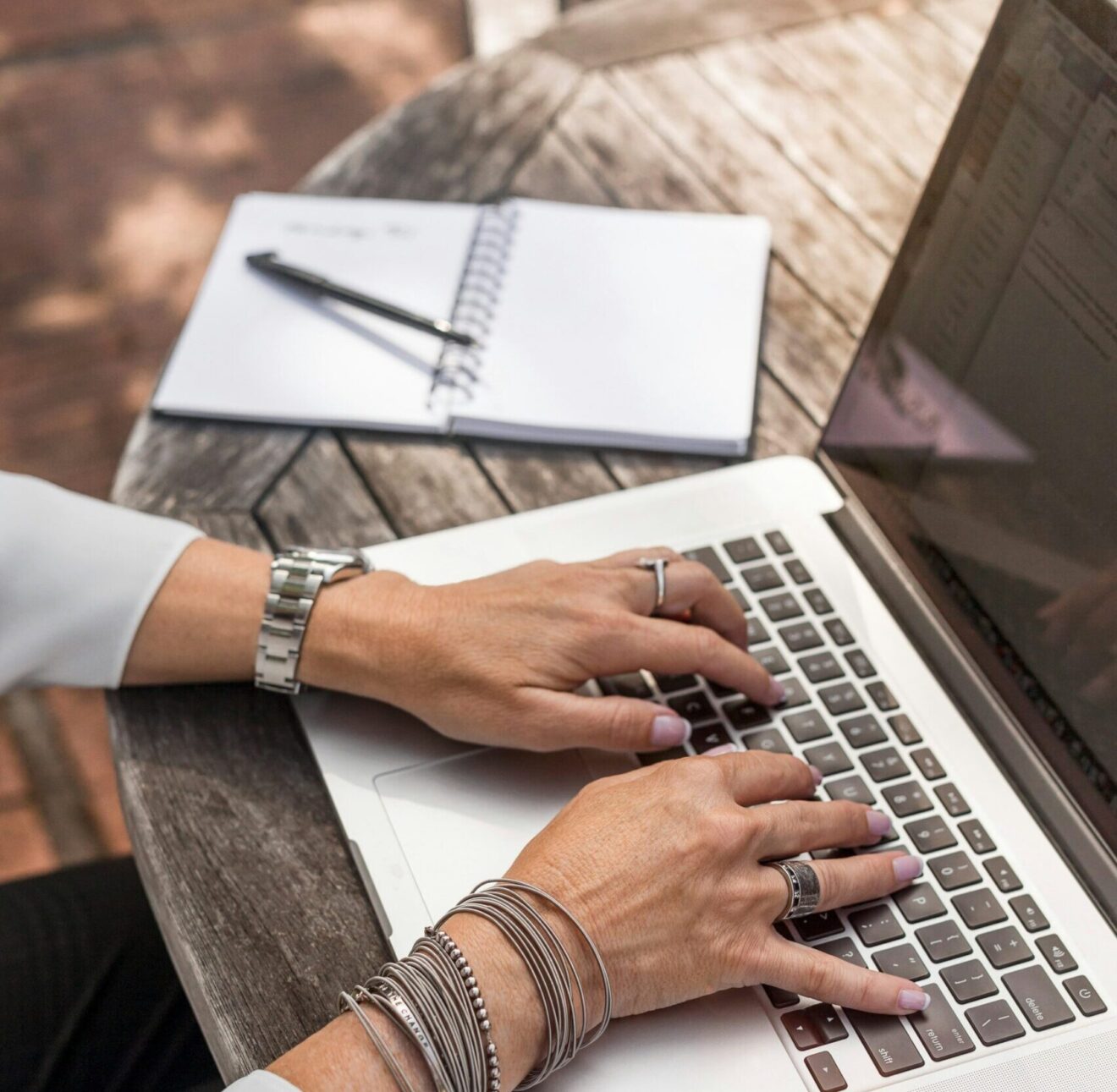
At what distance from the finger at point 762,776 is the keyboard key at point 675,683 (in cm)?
8

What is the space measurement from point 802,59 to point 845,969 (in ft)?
3.33

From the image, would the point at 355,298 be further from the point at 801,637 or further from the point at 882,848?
the point at 882,848

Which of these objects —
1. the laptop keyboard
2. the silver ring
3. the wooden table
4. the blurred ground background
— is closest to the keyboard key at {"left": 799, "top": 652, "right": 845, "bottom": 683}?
the laptop keyboard

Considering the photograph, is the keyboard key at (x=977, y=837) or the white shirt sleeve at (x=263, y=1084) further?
the keyboard key at (x=977, y=837)

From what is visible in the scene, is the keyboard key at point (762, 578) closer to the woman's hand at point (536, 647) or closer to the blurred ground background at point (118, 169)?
the woman's hand at point (536, 647)

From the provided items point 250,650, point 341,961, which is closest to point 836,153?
point 250,650

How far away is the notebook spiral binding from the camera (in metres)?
1.00

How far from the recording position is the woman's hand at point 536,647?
750 mm

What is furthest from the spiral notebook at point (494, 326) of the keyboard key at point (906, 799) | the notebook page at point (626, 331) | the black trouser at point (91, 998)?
the black trouser at point (91, 998)

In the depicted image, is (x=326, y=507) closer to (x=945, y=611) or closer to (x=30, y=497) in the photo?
(x=30, y=497)

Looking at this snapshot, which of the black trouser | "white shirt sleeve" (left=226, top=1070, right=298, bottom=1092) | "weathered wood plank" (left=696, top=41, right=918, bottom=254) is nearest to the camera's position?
"white shirt sleeve" (left=226, top=1070, right=298, bottom=1092)

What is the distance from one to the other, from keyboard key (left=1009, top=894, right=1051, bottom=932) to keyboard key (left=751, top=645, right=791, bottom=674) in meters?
0.20

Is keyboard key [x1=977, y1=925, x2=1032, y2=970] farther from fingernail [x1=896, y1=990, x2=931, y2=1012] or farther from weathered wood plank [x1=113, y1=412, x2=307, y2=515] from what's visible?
weathered wood plank [x1=113, y1=412, x2=307, y2=515]

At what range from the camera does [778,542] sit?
2.88 feet
